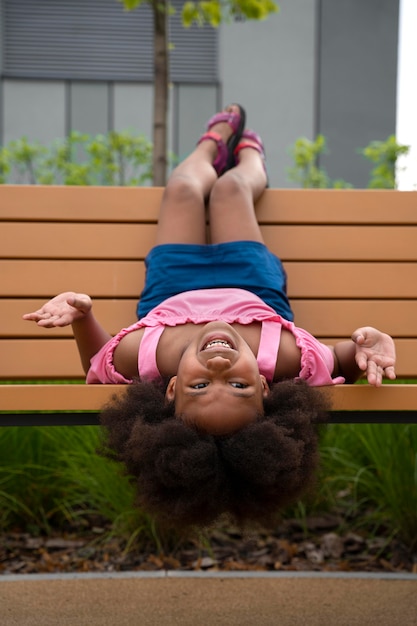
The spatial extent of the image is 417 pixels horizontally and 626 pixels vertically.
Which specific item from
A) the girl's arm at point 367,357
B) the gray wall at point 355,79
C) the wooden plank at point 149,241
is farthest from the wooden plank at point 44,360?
the gray wall at point 355,79

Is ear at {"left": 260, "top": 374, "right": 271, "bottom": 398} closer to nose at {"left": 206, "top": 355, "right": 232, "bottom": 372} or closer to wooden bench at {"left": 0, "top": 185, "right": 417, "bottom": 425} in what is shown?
nose at {"left": 206, "top": 355, "right": 232, "bottom": 372}

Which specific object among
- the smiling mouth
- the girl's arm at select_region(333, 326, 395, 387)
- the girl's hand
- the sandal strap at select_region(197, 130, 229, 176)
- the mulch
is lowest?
the mulch

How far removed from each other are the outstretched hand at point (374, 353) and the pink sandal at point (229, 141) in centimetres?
128

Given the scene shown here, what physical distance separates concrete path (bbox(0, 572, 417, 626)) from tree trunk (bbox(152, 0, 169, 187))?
229 centimetres

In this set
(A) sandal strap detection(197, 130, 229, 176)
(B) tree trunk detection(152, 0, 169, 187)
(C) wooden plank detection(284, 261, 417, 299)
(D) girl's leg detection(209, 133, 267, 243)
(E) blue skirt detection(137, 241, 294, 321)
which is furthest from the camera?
(B) tree trunk detection(152, 0, 169, 187)

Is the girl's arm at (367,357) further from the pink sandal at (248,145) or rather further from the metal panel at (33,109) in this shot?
the metal panel at (33,109)

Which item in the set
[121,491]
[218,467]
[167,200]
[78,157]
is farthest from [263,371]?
[78,157]

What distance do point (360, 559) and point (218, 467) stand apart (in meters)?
1.74

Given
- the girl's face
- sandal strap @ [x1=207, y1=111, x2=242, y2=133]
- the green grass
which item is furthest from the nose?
sandal strap @ [x1=207, y1=111, x2=242, y2=133]

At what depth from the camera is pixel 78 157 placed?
1168cm

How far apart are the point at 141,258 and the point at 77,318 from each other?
829mm

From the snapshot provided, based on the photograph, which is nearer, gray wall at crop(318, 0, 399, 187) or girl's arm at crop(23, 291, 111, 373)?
A: girl's arm at crop(23, 291, 111, 373)

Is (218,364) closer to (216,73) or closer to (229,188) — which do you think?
(229,188)

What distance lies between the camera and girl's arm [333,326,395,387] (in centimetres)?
235
